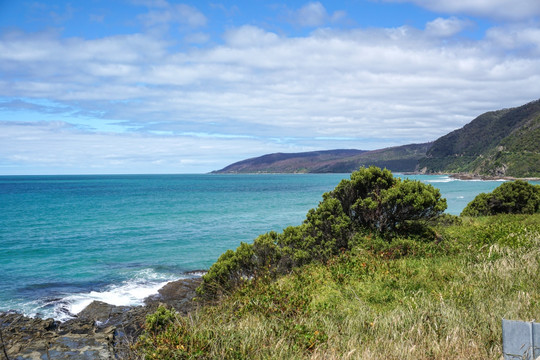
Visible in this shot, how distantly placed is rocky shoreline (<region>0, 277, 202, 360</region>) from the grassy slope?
2.28 metres

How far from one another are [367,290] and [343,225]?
17.3 ft

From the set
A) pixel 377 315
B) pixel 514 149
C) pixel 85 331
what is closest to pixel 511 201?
pixel 377 315

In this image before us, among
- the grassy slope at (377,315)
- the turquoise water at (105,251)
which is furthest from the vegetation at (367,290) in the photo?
the turquoise water at (105,251)

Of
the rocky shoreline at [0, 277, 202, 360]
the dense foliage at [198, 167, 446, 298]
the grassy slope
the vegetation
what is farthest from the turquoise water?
the grassy slope

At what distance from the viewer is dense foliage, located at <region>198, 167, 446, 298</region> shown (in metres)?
12.6

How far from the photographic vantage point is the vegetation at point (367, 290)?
18.2 ft

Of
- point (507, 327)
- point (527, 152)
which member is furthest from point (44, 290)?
point (527, 152)

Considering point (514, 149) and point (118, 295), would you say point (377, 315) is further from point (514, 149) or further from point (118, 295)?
point (514, 149)

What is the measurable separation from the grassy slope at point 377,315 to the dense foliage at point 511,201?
13.5 metres

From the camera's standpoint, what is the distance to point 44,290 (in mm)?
18422

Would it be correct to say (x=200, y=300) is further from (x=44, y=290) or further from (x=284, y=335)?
(x=44, y=290)

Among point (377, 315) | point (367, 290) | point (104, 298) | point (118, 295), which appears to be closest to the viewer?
point (377, 315)

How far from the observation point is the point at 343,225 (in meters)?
14.0

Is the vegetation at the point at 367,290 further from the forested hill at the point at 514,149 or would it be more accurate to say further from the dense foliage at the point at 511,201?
the forested hill at the point at 514,149
